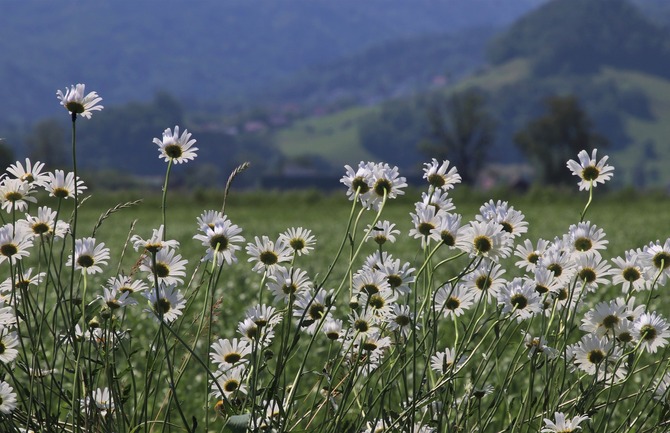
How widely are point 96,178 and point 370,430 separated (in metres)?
147

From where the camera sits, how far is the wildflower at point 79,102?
2.19m

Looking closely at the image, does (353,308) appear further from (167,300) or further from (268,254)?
(167,300)

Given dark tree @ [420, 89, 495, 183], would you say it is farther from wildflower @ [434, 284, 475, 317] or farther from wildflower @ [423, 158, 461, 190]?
wildflower @ [423, 158, 461, 190]

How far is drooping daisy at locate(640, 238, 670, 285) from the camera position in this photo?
242cm

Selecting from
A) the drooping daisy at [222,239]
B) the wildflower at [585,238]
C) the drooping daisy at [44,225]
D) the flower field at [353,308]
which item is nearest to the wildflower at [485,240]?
the flower field at [353,308]

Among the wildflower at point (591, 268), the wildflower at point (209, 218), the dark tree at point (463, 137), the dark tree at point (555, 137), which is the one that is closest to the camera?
the wildflower at point (209, 218)

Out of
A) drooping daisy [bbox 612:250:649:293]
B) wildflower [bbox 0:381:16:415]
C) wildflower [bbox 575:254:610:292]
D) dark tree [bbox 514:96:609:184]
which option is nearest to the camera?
wildflower [bbox 0:381:16:415]

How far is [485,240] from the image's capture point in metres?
2.23

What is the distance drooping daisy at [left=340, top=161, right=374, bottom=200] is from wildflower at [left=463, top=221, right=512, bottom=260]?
0.91 ft

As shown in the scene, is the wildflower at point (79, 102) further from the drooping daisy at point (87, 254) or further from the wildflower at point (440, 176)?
the wildflower at point (440, 176)

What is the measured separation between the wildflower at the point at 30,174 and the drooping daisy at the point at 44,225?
71mm

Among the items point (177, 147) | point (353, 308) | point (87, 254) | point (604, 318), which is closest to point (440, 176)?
point (353, 308)

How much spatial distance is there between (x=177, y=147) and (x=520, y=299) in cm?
91

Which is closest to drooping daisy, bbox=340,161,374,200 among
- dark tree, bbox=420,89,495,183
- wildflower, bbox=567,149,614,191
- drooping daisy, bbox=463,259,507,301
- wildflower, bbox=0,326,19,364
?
drooping daisy, bbox=463,259,507,301
